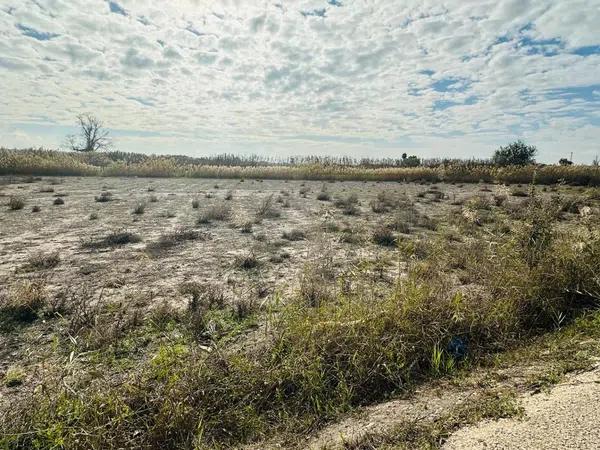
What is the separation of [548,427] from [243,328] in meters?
3.01

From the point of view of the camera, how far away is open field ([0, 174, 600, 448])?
9.57 feet

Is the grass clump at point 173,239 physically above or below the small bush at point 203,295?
above

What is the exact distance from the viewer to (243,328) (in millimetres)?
4426

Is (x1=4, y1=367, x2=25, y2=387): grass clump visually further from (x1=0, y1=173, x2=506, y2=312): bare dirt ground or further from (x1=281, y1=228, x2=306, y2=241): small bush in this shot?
(x1=281, y1=228, x2=306, y2=241): small bush

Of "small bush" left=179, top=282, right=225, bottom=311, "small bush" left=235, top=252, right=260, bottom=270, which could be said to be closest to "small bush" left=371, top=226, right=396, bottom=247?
"small bush" left=235, top=252, right=260, bottom=270

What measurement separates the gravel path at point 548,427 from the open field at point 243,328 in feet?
2.62

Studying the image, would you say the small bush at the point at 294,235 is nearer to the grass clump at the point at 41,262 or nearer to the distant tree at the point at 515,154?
the grass clump at the point at 41,262

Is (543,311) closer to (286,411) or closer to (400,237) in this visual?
(286,411)

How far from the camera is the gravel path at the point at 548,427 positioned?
90.7 inches

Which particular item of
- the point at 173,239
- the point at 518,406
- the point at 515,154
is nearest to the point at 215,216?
the point at 173,239

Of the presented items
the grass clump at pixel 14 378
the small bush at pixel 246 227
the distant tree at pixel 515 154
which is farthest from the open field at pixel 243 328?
the distant tree at pixel 515 154

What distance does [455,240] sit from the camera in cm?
864

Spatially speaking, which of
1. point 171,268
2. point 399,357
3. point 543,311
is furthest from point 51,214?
point 543,311

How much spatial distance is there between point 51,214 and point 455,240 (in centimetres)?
1167
